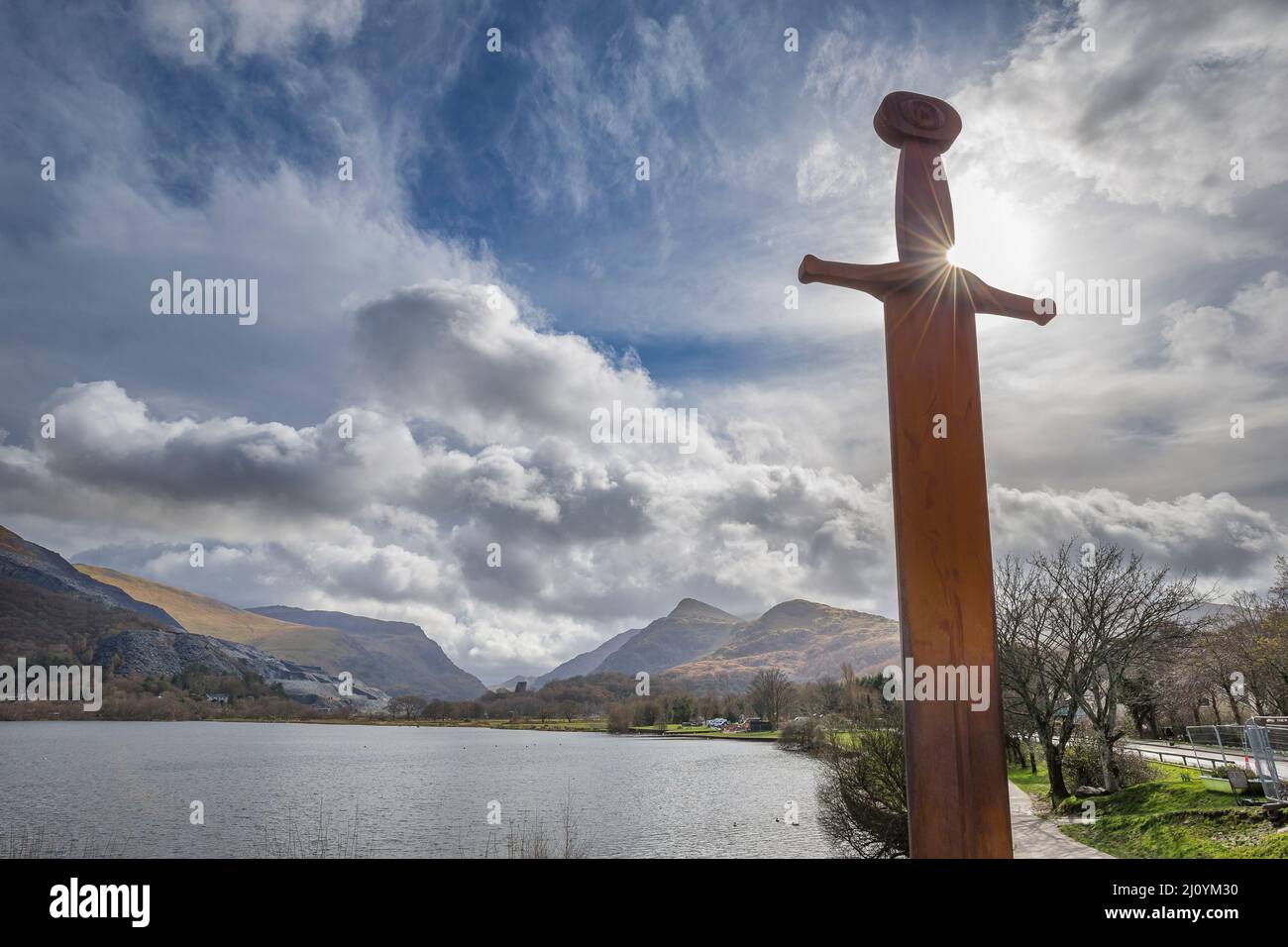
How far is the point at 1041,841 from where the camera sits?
23.9 metres

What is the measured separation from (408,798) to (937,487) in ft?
160

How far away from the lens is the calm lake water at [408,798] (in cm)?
3269

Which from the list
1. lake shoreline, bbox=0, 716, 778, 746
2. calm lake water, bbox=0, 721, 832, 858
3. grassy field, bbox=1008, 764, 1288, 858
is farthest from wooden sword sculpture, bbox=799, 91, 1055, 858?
lake shoreline, bbox=0, 716, 778, 746

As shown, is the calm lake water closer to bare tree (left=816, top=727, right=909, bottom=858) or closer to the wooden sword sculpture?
bare tree (left=816, top=727, right=909, bottom=858)

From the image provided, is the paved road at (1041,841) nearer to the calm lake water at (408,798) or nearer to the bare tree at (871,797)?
the bare tree at (871,797)

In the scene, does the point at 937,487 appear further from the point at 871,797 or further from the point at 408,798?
the point at 408,798

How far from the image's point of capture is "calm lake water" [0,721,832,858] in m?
32.7

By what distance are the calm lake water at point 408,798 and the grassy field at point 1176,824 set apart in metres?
8.67

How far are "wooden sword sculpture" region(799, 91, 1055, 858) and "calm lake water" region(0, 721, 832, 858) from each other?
2637 cm

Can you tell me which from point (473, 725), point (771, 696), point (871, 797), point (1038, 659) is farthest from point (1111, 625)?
point (473, 725)

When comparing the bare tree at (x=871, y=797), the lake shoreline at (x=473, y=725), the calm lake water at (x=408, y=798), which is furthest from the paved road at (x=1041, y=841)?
the lake shoreline at (x=473, y=725)
